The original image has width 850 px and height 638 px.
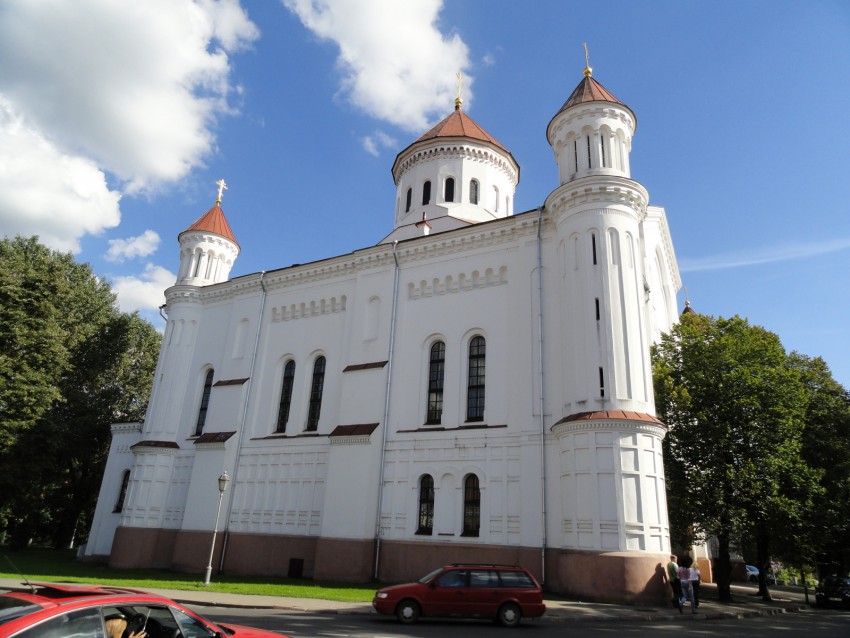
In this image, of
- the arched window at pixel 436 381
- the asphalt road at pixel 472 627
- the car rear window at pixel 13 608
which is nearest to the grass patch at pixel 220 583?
the asphalt road at pixel 472 627

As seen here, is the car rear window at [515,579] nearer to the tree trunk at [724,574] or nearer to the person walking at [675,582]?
the person walking at [675,582]

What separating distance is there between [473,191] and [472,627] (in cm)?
2364

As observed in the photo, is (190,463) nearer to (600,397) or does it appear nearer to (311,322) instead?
(311,322)

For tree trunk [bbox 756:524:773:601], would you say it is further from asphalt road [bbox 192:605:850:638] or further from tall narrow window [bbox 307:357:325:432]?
tall narrow window [bbox 307:357:325:432]

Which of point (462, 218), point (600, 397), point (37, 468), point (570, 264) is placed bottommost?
point (37, 468)

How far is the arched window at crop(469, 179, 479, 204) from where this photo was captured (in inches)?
1254

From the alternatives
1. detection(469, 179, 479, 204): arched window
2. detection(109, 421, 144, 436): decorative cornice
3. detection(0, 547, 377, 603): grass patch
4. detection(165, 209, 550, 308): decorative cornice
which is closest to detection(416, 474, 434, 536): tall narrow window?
detection(0, 547, 377, 603): grass patch

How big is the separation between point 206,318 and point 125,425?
326 inches

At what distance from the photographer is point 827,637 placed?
542 inches

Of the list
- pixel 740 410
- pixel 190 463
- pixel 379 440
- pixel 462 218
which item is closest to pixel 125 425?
pixel 190 463

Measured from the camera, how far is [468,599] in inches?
544

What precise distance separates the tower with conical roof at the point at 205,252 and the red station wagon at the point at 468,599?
983 inches

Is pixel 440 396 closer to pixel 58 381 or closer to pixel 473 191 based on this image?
pixel 473 191

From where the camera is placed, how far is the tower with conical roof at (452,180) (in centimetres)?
3119
